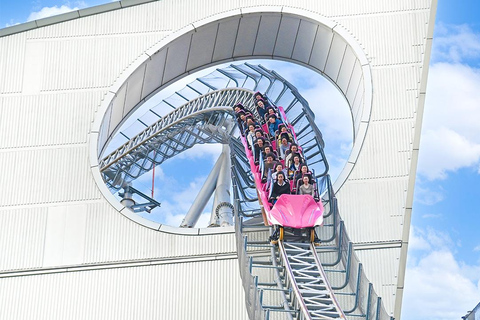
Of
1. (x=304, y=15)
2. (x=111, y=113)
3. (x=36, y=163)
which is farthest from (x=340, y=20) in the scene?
(x=36, y=163)

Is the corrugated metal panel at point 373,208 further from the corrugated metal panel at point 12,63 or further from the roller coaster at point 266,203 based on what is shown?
the corrugated metal panel at point 12,63

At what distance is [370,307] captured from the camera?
10.2m

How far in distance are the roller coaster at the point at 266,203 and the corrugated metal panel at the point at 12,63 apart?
4322 mm

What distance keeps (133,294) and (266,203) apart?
143 inches

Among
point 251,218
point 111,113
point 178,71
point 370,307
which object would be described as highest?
point 178,71

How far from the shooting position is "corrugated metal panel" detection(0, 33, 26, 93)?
18.5 m

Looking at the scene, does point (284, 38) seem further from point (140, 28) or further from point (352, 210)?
point (352, 210)

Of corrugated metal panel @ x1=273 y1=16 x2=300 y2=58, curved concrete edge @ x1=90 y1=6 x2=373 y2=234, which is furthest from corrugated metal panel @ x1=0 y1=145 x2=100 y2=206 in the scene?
corrugated metal panel @ x1=273 y1=16 x2=300 y2=58

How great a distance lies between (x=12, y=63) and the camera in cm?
1886

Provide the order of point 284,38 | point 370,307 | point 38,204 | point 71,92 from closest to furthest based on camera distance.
A: point 370,307 → point 38,204 → point 71,92 → point 284,38

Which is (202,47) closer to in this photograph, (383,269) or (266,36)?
(266,36)

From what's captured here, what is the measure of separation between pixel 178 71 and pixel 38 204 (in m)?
5.66

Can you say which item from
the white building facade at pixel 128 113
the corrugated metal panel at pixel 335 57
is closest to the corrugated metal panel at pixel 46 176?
the white building facade at pixel 128 113

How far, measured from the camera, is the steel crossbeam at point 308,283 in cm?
1038
